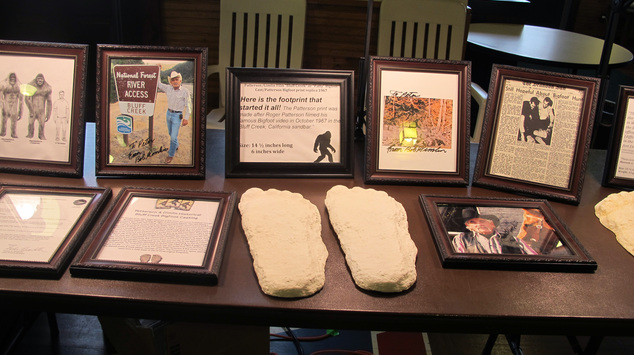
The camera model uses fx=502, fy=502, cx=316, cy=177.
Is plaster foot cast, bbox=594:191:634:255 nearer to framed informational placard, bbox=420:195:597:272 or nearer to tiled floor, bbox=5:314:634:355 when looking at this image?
framed informational placard, bbox=420:195:597:272

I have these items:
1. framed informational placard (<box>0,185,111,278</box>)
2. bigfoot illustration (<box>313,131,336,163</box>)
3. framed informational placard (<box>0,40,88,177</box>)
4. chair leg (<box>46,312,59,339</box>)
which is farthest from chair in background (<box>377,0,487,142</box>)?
chair leg (<box>46,312,59,339</box>)

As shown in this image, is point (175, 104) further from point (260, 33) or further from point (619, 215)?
point (260, 33)

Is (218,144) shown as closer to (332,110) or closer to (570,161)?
(332,110)

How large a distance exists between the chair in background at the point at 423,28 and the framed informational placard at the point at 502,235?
4.47 ft

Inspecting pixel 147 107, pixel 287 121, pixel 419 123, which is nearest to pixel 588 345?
pixel 419 123

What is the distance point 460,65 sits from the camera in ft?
4.25

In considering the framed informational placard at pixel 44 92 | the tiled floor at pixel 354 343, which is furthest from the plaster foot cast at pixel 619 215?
the framed informational placard at pixel 44 92

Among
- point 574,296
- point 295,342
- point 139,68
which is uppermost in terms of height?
point 139,68

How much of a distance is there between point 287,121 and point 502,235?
0.57 metres

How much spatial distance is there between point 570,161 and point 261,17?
5.21ft

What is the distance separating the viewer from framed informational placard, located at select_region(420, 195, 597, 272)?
1038 mm

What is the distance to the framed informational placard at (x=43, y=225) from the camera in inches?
37.9

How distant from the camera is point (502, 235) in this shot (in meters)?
1.10

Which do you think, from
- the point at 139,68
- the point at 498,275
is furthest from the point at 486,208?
the point at 139,68
